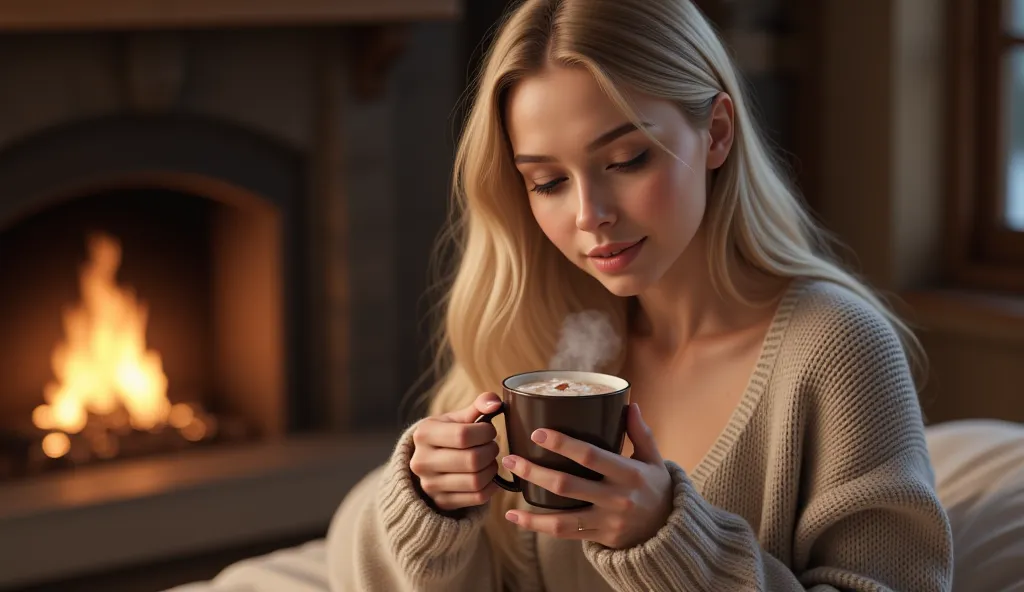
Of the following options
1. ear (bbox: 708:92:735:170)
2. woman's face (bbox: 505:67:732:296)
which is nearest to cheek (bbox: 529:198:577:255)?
woman's face (bbox: 505:67:732:296)

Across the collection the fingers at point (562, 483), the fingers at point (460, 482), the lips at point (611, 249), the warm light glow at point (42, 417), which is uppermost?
the lips at point (611, 249)

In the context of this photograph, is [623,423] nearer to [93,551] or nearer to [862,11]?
[93,551]

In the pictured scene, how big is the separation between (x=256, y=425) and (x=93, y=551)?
0.67 meters

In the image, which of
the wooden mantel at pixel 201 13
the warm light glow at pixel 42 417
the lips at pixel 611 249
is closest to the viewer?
the lips at pixel 611 249

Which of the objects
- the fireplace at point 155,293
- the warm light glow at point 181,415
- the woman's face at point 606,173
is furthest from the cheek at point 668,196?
the warm light glow at point 181,415

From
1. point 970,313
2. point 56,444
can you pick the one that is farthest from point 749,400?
point 56,444

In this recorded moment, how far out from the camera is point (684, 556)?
99 centimetres

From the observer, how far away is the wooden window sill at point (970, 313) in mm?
2695

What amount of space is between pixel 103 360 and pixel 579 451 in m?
2.47

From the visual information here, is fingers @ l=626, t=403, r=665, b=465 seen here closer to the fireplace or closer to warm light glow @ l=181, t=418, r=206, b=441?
the fireplace

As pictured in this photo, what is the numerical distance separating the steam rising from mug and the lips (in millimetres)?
241

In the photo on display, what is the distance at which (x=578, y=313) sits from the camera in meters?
1.37

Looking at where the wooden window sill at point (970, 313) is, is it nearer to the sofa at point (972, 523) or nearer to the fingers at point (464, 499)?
the sofa at point (972, 523)

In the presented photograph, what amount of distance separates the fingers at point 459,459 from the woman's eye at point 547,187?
275mm
